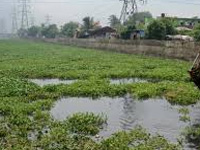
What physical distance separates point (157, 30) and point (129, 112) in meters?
43.1

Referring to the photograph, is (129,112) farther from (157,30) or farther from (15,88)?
(157,30)

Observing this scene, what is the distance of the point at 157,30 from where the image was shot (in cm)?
5919

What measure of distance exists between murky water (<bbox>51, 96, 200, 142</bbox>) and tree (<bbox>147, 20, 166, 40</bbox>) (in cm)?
3790

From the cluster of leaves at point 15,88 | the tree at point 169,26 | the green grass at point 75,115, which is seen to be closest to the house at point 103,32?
the tree at point 169,26

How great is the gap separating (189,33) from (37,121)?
48.3 meters

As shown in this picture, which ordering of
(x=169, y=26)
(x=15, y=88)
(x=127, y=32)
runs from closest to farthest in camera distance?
1. (x=15, y=88)
2. (x=169, y=26)
3. (x=127, y=32)

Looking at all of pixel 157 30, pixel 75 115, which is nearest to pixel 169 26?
pixel 157 30

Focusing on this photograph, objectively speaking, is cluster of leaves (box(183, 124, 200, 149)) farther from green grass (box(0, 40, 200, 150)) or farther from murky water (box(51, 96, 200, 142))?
green grass (box(0, 40, 200, 150))

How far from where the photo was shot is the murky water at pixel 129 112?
1433cm

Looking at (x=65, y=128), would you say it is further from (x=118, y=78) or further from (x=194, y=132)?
(x=118, y=78)

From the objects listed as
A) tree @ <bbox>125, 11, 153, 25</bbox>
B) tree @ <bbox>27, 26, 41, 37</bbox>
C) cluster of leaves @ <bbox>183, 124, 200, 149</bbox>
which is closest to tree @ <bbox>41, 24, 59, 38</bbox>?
tree @ <bbox>27, 26, 41, 37</bbox>

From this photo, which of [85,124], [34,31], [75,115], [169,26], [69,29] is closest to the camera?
[85,124]

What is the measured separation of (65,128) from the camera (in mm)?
A: 13594

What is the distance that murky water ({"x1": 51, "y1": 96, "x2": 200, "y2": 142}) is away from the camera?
14.3 meters
